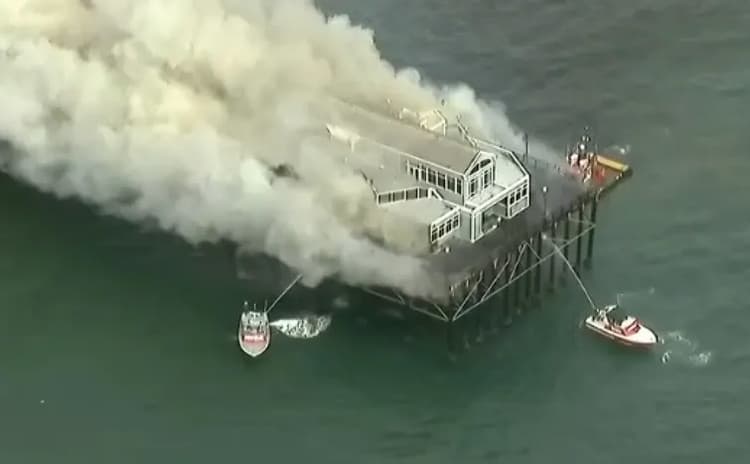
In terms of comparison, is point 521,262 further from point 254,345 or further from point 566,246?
point 254,345

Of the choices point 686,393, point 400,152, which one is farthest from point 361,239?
point 686,393

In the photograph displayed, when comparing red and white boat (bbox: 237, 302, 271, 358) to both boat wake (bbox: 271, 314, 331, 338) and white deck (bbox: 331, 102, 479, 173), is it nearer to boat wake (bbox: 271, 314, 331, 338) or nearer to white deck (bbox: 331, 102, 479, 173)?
boat wake (bbox: 271, 314, 331, 338)

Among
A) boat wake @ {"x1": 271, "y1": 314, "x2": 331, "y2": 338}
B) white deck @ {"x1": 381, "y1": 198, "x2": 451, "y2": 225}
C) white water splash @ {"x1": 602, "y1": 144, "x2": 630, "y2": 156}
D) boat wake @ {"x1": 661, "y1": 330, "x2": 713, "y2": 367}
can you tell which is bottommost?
boat wake @ {"x1": 661, "y1": 330, "x2": 713, "y2": 367}

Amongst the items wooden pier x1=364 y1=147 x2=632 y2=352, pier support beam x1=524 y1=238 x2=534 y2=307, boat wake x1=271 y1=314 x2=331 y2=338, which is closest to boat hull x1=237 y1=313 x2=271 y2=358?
boat wake x1=271 y1=314 x2=331 y2=338

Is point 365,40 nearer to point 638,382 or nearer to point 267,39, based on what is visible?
point 267,39

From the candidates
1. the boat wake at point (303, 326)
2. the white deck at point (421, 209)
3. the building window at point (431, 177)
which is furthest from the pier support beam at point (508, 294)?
the boat wake at point (303, 326)

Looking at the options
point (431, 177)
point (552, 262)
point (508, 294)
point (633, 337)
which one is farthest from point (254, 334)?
point (633, 337)
